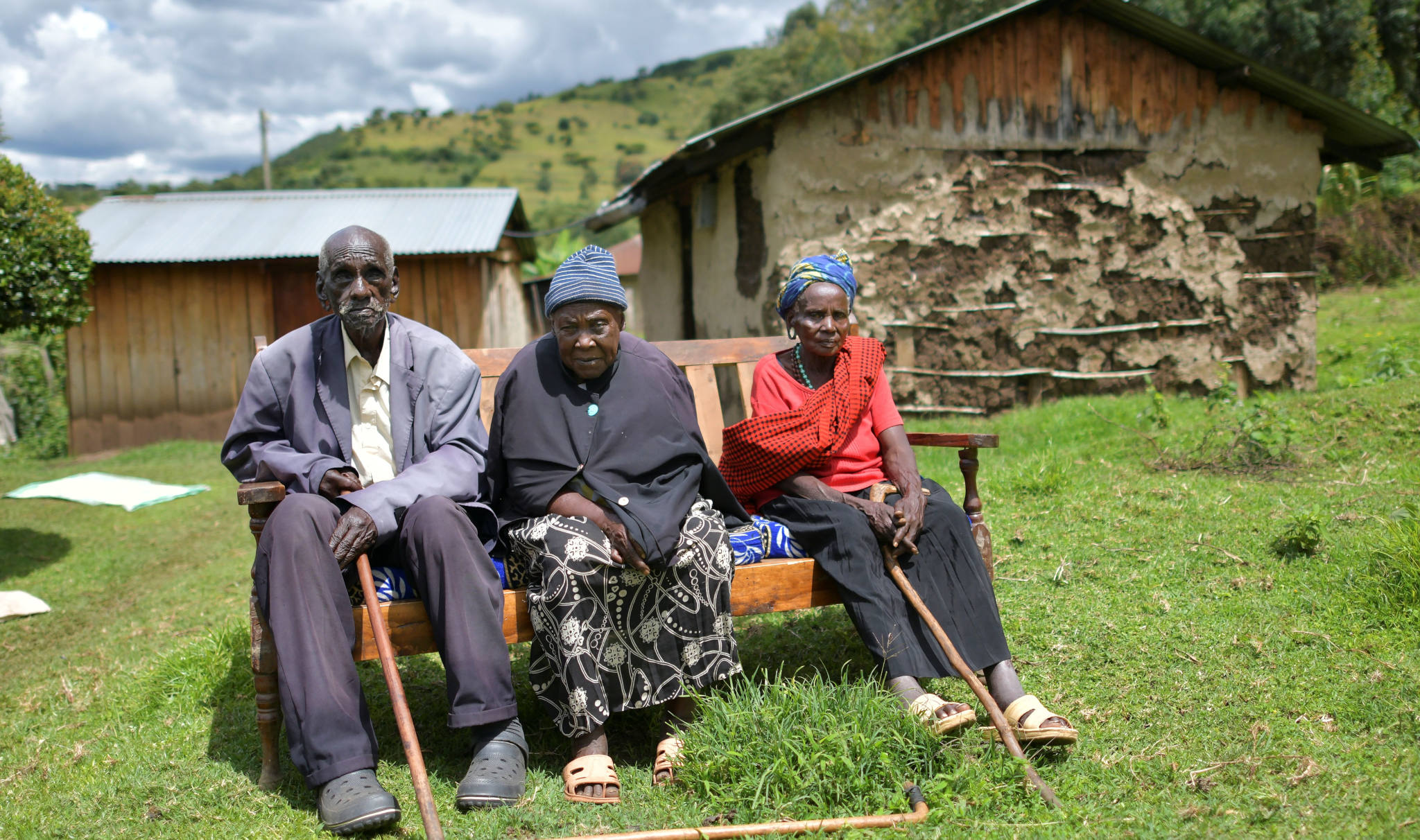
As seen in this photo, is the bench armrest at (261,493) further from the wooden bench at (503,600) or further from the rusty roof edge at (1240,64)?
the rusty roof edge at (1240,64)

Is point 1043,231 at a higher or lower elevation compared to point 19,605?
higher

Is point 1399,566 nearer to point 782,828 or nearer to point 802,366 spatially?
point 802,366

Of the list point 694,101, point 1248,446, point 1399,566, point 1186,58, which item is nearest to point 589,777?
point 1399,566

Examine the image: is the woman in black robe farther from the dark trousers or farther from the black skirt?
the black skirt

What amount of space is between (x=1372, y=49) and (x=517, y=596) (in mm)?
21178

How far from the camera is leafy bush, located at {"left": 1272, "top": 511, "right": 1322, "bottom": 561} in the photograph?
4016mm

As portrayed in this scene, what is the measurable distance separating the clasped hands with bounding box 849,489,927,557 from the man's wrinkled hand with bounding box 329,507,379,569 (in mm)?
1656

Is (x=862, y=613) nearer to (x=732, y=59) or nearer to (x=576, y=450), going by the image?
(x=576, y=450)

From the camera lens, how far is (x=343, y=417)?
325 cm

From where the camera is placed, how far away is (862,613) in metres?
3.08

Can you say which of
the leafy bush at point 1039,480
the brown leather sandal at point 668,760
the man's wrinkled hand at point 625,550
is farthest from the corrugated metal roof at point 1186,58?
the brown leather sandal at point 668,760

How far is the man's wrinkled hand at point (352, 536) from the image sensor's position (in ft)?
9.40

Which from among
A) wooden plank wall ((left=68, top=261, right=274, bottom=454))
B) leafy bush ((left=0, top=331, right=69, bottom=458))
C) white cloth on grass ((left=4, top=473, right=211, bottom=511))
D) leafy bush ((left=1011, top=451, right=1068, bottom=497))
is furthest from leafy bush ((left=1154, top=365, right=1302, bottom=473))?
leafy bush ((left=0, top=331, right=69, bottom=458))

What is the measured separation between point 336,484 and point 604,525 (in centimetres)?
91
